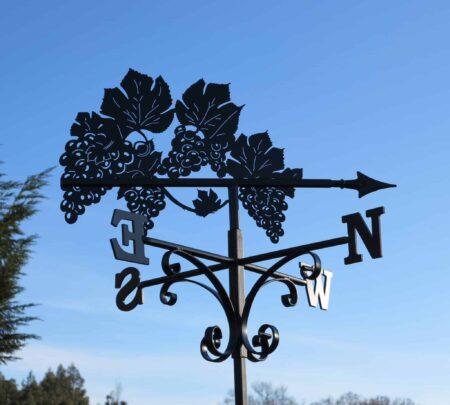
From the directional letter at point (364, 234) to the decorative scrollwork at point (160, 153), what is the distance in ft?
2.61

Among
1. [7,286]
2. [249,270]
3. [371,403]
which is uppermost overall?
[371,403]

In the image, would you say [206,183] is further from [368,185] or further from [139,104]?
[368,185]

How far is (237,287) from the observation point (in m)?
4.28

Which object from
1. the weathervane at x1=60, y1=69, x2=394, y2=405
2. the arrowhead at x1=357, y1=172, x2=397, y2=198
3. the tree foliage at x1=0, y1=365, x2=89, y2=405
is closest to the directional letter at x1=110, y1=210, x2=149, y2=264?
the weathervane at x1=60, y1=69, x2=394, y2=405

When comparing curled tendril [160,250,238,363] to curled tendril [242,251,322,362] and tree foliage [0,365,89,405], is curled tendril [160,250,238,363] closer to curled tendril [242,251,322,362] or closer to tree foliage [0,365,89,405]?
curled tendril [242,251,322,362]

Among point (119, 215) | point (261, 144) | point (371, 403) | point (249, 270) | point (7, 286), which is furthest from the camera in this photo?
point (371, 403)

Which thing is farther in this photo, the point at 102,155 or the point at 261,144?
the point at 261,144

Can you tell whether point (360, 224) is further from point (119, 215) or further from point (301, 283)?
point (119, 215)

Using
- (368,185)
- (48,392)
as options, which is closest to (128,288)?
(368,185)

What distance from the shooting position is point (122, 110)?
16.1 feet

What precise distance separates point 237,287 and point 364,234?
72 centimetres

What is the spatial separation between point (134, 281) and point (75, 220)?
51 centimetres

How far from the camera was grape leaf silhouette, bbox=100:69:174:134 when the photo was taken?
193 inches

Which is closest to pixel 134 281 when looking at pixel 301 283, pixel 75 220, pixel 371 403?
pixel 75 220
